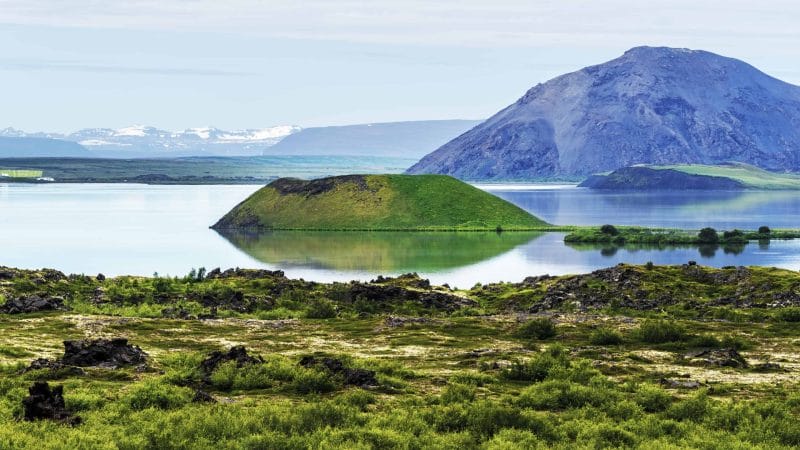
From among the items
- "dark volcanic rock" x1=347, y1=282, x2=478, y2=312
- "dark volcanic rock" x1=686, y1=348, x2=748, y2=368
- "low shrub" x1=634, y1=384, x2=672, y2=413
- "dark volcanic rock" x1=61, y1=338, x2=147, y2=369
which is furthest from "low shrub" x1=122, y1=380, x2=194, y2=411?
"dark volcanic rock" x1=347, y1=282, x2=478, y2=312

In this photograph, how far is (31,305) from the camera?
69500 millimetres

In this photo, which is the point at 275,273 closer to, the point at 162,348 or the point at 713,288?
the point at 713,288

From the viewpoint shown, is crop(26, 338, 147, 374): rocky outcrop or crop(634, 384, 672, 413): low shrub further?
crop(26, 338, 147, 374): rocky outcrop

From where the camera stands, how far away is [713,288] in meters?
Answer: 91.3

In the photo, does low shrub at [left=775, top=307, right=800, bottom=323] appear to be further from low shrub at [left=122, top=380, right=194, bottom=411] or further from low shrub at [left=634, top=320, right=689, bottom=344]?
low shrub at [left=122, top=380, right=194, bottom=411]

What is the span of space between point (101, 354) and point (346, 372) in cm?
1219

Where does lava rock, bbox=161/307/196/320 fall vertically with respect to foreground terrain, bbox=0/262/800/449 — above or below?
below

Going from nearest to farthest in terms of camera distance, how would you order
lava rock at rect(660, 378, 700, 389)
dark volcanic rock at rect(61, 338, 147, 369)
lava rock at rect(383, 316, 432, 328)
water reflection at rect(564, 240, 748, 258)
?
lava rock at rect(660, 378, 700, 389) < dark volcanic rock at rect(61, 338, 147, 369) < lava rock at rect(383, 316, 432, 328) < water reflection at rect(564, 240, 748, 258)

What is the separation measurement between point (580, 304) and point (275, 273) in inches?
1475

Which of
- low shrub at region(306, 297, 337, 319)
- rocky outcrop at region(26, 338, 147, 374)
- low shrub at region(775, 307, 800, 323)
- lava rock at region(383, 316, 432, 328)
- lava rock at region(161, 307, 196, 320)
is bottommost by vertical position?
lava rock at region(161, 307, 196, 320)

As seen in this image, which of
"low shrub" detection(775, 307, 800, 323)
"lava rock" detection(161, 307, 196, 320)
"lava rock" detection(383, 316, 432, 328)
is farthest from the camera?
"lava rock" detection(161, 307, 196, 320)

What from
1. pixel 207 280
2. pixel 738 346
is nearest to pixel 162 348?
pixel 738 346

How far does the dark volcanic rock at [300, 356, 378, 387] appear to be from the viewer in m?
42.5

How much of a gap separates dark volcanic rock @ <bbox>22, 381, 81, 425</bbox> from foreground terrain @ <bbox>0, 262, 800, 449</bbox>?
88 millimetres
